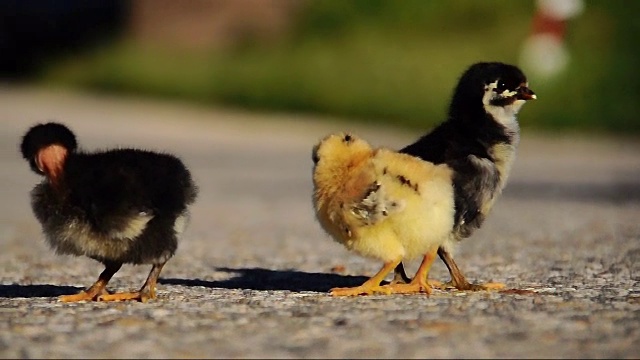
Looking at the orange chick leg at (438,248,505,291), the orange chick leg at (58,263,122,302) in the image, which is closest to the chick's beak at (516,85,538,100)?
the orange chick leg at (438,248,505,291)

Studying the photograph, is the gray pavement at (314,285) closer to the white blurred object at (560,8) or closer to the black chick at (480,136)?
the black chick at (480,136)

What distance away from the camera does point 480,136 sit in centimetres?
680

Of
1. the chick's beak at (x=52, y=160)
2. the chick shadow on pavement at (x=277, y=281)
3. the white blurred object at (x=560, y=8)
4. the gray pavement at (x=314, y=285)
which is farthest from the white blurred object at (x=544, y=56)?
the chick's beak at (x=52, y=160)

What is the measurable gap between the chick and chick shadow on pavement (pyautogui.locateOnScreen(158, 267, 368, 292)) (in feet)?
2.62

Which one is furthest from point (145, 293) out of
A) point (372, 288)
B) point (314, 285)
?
point (314, 285)

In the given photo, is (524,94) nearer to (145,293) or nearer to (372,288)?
(372,288)

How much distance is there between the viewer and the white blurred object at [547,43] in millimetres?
23797

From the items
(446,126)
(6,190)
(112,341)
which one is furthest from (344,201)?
(6,190)

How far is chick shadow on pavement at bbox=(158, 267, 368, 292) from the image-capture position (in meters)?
7.39

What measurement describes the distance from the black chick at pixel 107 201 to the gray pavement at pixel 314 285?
10.2 inches

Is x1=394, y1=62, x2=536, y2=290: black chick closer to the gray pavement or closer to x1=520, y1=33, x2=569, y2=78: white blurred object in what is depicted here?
the gray pavement

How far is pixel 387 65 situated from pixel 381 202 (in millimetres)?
19536

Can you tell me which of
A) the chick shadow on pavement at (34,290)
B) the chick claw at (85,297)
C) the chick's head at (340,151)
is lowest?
the chick claw at (85,297)

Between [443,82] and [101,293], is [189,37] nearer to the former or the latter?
[443,82]
